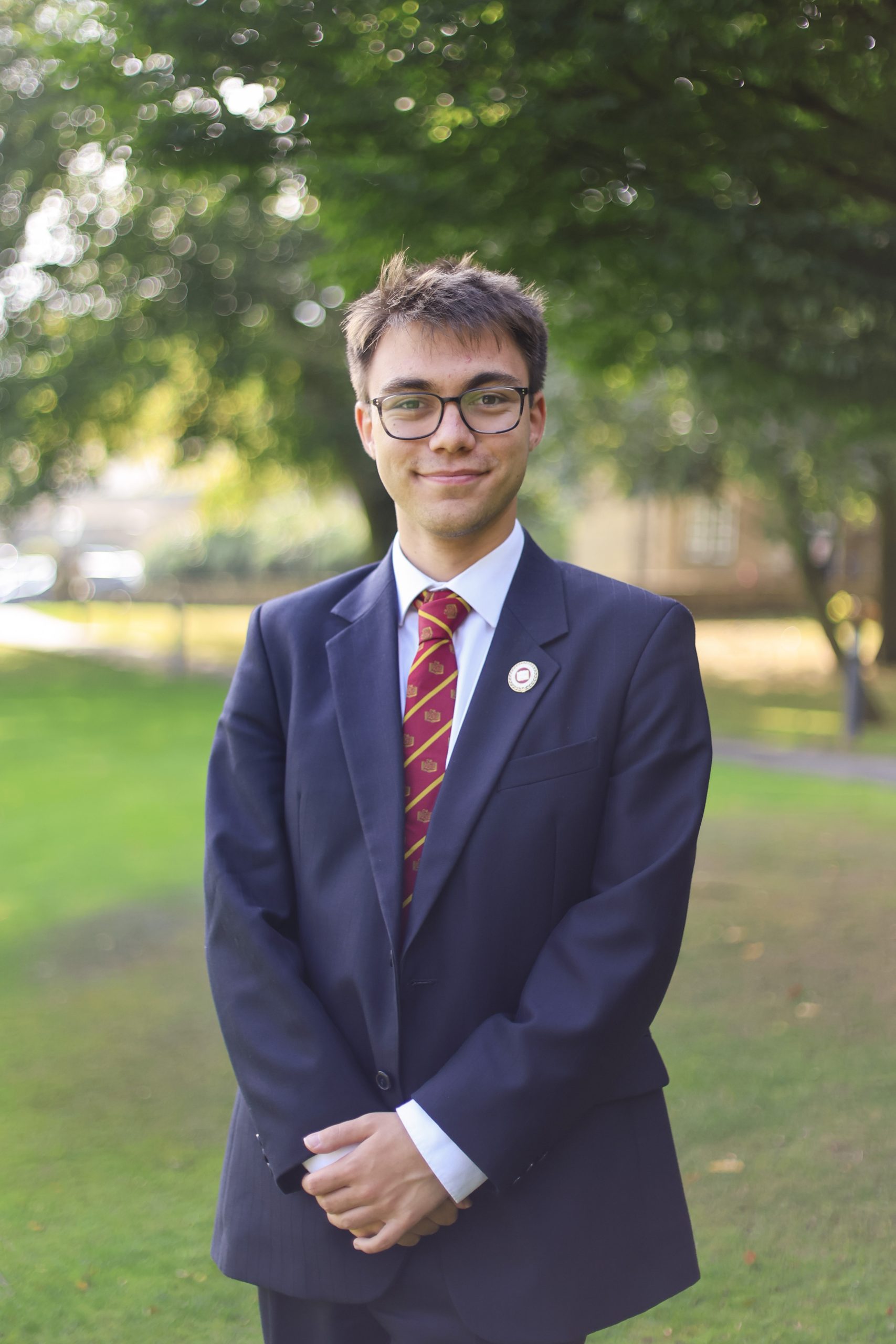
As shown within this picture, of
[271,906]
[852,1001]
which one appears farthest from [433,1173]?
[852,1001]

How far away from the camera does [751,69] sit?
5340 mm

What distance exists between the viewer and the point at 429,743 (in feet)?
7.03

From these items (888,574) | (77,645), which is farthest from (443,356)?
(77,645)

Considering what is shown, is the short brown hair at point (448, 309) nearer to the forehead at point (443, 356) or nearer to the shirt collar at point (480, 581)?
the forehead at point (443, 356)

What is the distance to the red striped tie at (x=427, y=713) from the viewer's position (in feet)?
6.89

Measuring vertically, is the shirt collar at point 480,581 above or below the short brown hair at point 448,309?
below

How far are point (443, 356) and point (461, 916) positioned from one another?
91 centimetres

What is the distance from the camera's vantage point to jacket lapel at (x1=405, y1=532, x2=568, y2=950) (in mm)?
2010

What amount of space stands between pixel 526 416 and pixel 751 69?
13.0 ft

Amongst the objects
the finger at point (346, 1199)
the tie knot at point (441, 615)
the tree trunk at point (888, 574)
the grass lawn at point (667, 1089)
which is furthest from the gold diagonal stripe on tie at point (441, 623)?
the tree trunk at point (888, 574)

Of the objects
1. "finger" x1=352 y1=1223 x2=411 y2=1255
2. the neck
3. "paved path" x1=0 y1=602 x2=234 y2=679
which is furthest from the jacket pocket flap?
"paved path" x1=0 y1=602 x2=234 y2=679

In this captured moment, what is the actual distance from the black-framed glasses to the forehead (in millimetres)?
26

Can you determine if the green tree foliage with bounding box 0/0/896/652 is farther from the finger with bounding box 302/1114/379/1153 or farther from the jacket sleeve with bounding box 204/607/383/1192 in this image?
the finger with bounding box 302/1114/379/1153

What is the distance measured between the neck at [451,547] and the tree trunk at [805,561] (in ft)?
53.3
